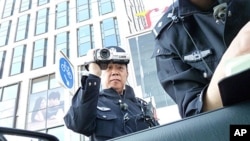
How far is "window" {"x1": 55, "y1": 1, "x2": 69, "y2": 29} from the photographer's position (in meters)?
11.8

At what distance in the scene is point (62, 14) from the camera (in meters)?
12.3

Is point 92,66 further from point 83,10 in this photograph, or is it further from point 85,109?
point 83,10

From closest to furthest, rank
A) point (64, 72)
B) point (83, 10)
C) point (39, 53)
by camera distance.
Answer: point (64, 72) → point (39, 53) → point (83, 10)

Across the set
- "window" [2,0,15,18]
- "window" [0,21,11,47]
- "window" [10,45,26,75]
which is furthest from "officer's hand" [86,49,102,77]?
"window" [2,0,15,18]

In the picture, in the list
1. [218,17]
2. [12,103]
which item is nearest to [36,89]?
[12,103]

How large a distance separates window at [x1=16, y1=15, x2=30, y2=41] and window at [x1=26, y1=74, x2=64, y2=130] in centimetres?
235

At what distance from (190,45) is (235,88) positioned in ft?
1.18

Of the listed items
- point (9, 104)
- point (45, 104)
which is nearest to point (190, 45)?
point (45, 104)

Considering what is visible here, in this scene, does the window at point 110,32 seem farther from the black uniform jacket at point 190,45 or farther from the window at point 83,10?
the black uniform jacket at point 190,45

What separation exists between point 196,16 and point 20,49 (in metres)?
11.7

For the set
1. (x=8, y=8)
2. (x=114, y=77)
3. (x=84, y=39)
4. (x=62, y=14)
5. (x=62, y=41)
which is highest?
(x=8, y=8)

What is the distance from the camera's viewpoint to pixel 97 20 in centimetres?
1122

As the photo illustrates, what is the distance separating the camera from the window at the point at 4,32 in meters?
12.2

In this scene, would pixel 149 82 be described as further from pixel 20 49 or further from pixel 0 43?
pixel 0 43
